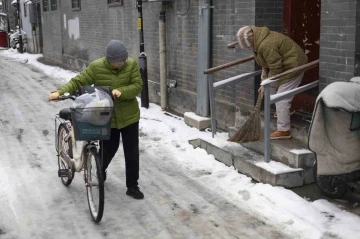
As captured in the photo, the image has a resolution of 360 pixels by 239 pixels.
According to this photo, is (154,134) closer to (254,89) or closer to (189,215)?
(254,89)

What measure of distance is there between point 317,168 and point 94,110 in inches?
83.4

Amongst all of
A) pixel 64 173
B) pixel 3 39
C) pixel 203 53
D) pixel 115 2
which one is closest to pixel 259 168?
pixel 64 173

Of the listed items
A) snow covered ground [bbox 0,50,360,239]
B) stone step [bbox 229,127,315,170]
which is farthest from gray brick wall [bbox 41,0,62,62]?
stone step [bbox 229,127,315,170]

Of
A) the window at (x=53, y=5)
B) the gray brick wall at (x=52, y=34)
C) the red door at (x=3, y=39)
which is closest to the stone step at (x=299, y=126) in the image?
the gray brick wall at (x=52, y=34)

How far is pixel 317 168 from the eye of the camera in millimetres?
4793

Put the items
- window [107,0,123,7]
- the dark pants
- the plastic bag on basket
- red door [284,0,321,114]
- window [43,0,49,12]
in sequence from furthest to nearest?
window [43,0,49,12], window [107,0,123,7], red door [284,0,321,114], the dark pants, the plastic bag on basket

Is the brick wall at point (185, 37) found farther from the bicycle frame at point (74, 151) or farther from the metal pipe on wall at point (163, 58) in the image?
the bicycle frame at point (74, 151)

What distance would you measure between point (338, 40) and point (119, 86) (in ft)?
7.59

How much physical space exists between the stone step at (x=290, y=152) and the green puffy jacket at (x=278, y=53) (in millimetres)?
738

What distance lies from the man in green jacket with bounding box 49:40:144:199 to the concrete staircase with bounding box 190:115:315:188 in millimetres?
1366

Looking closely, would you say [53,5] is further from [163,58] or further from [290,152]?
[290,152]

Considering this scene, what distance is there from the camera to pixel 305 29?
6871 millimetres

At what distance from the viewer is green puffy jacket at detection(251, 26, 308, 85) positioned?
5.93 meters

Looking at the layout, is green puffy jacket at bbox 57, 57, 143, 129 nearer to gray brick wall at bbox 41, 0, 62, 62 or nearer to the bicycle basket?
the bicycle basket
